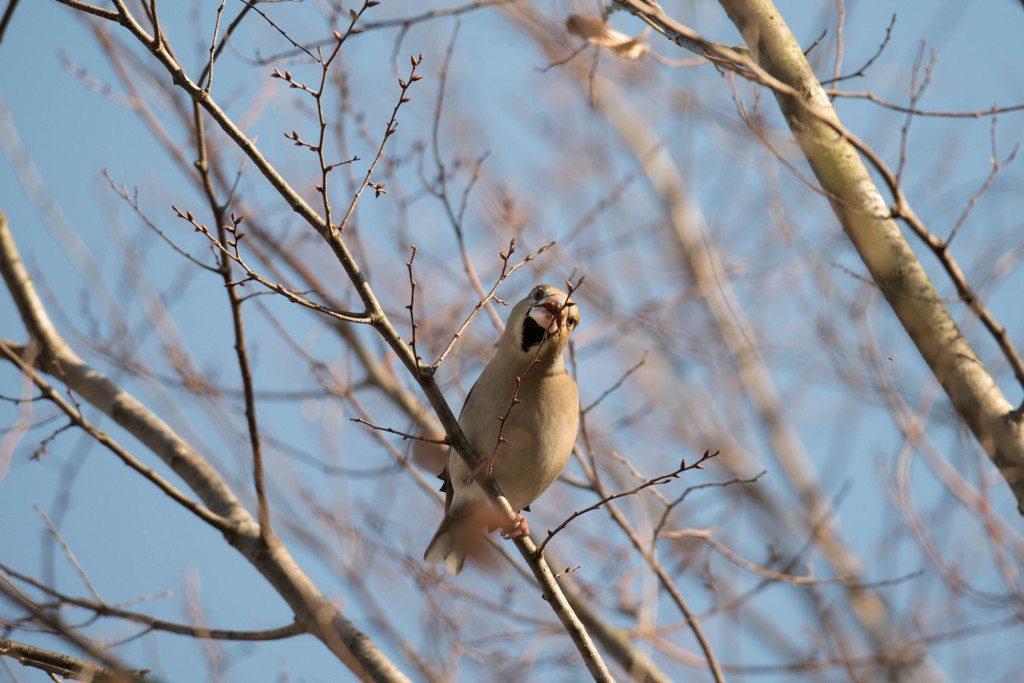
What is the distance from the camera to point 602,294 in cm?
717

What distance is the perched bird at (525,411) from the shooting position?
4.01 metres

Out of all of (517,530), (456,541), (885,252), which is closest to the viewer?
(517,530)

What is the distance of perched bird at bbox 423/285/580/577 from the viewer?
401 cm

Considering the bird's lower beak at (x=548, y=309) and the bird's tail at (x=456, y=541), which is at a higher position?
the bird's lower beak at (x=548, y=309)

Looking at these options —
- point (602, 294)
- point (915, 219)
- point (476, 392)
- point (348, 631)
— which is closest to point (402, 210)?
point (476, 392)

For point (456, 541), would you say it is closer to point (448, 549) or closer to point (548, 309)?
point (448, 549)

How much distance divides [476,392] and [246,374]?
1068 millimetres

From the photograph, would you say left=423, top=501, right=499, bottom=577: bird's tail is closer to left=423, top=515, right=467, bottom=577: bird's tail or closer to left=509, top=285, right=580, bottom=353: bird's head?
left=423, top=515, right=467, bottom=577: bird's tail

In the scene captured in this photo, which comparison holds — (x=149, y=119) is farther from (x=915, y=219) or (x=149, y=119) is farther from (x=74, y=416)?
(x=915, y=219)

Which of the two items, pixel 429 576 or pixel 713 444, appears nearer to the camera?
pixel 429 576

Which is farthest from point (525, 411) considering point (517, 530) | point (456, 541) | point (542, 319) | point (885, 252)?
point (885, 252)

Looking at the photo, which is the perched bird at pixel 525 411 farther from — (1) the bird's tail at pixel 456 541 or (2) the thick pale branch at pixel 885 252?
(2) the thick pale branch at pixel 885 252

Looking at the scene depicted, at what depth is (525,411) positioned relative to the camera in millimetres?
4051

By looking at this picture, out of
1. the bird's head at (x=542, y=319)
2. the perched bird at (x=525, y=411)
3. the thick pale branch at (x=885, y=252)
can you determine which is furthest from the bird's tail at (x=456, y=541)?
the thick pale branch at (x=885, y=252)
